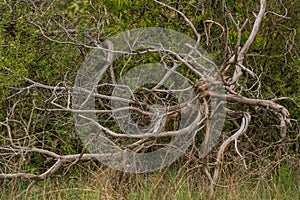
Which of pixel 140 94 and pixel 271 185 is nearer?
pixel 271 185

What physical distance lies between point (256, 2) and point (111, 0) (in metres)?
1.92

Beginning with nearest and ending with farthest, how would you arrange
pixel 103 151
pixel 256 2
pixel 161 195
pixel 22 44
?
1. pixel 161 195
2. pixel 103 151
3. pixel 22 44
4. pixel 256 2

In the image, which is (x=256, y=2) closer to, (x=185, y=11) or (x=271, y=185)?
(x=185, y=11)

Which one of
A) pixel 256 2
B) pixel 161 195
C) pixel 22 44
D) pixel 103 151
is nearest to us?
pixel 161 195

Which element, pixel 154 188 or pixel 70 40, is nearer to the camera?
pixel 154 188

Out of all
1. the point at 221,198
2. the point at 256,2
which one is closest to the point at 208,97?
the point at 221,198

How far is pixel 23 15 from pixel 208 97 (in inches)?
92.2

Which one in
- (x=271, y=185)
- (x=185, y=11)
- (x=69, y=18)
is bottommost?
(x=271, y=185)

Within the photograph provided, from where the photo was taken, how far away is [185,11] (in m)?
6.09

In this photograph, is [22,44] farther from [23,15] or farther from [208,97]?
[208,97]

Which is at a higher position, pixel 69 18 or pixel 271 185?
pixel 69 18

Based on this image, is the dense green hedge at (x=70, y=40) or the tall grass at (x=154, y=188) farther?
the dense green hedge at (x=70, y=40)

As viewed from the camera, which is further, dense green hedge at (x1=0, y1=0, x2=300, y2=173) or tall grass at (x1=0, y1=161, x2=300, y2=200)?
dense green hedge at (x1=0, y1=0, x2=300, y2=173)

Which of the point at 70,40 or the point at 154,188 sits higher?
the point at 70,40
